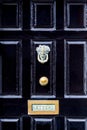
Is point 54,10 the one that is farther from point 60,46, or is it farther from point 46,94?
point 46,94

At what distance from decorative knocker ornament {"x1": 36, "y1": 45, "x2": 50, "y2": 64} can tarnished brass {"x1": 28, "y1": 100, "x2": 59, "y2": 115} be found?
40cm

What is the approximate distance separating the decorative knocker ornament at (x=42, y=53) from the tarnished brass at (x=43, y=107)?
40 cm

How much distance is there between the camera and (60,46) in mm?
2975

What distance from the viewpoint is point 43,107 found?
2965 mm

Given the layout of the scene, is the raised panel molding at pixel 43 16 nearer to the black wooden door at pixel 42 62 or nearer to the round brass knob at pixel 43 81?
the black wooden door at pixel 42 62

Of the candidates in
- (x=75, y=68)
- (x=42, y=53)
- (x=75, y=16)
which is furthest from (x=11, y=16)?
(x=75, y=68)

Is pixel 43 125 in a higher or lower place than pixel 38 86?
lower

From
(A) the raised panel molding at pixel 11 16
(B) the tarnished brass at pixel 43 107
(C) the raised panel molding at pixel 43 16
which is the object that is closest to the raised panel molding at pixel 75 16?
(C) the raised panel molding at pixel 43 16

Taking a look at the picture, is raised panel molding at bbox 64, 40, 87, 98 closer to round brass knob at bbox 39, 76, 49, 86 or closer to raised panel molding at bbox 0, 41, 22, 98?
round brass knob at bbox 39, 76, 49, 86

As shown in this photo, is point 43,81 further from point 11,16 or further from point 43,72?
point 11,16

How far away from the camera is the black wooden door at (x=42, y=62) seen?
2.96 m

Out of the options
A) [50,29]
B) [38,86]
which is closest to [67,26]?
[50,29]

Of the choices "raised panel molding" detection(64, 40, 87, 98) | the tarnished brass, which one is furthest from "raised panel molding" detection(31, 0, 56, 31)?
the tarnished brass

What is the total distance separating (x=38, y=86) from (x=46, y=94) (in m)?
0.11
